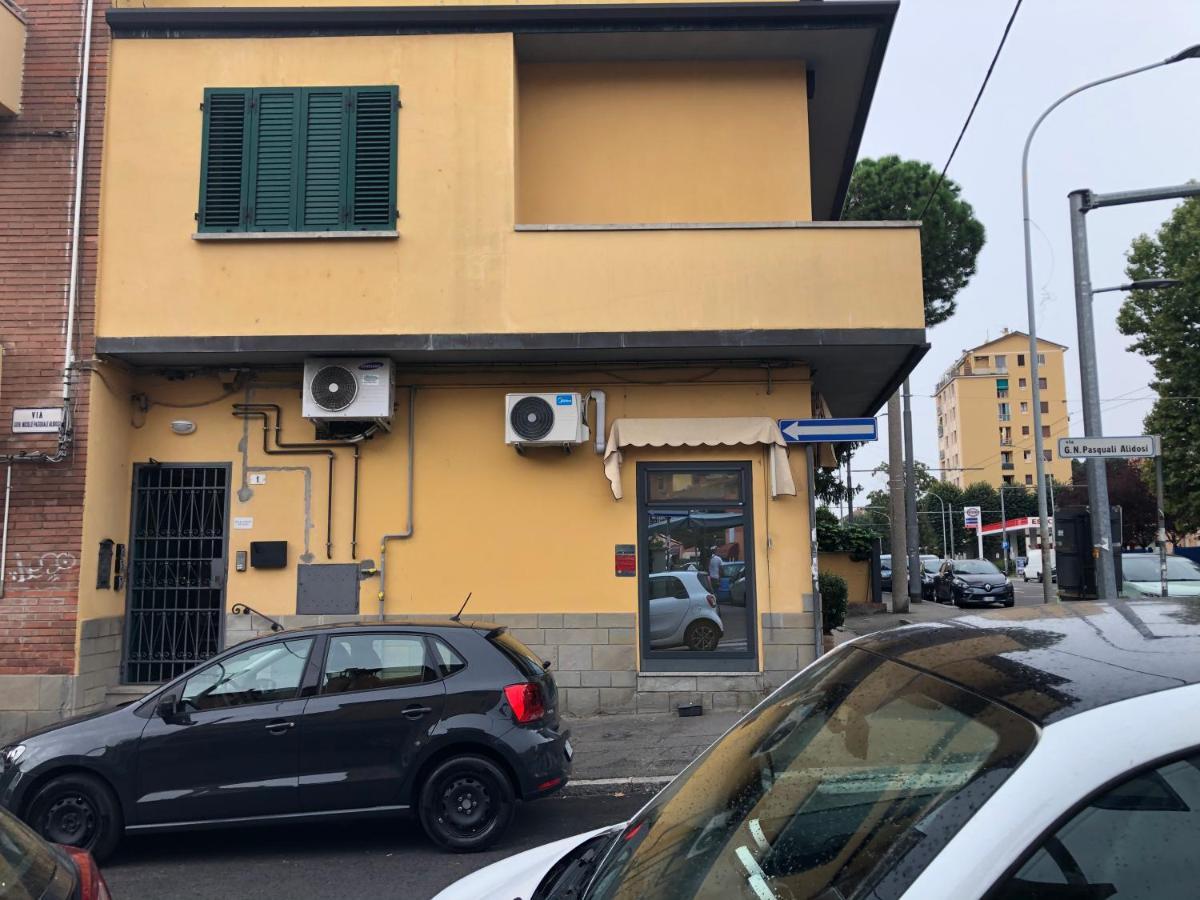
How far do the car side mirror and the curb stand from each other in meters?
3.15

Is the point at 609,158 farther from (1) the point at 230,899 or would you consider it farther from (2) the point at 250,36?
(1) the point at 230,899

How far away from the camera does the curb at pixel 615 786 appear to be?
7.35 meters

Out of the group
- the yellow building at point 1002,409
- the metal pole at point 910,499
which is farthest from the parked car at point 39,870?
the yellow building at point 1002,409

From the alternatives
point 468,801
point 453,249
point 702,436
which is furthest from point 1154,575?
point 468,801

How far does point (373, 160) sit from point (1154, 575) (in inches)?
605

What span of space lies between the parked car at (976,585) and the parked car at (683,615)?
19.9 m

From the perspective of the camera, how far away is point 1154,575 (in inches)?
634

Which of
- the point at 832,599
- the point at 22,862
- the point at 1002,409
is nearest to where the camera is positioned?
the point at 22,862

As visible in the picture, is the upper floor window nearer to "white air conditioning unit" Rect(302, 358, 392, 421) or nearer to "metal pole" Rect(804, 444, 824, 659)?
"white air conditioning unit" Rect(302, 358, 392, 421)

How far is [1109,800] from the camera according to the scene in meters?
1.33

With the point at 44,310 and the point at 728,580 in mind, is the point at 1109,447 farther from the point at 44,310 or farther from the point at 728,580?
the point at 44,310

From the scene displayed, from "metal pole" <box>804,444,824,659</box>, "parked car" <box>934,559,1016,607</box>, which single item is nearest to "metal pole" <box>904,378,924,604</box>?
"parked car" <box>934,559,1016,607</box>

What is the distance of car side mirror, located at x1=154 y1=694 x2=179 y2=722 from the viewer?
5.83 meters

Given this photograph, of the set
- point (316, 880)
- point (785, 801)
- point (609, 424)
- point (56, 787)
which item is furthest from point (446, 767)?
point (609, 424)
